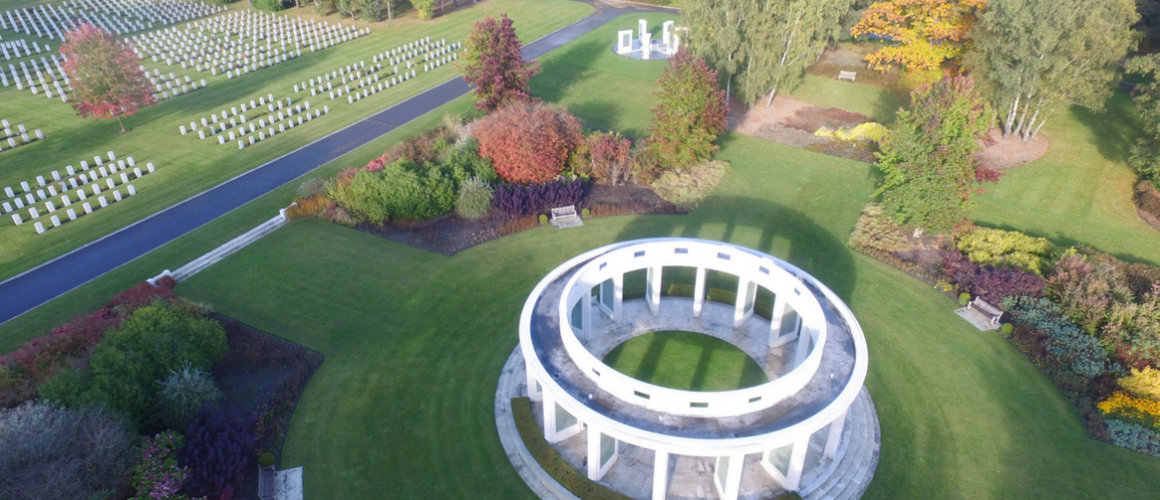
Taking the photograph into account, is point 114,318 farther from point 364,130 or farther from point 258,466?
point 364,130

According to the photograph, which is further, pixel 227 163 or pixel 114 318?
pixel 227 163

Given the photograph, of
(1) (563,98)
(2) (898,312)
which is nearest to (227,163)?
(1) (563,98)

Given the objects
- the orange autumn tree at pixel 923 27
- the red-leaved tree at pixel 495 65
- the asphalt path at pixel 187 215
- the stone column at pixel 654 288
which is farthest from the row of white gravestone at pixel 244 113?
the orange autumn tree at pixel 923 27

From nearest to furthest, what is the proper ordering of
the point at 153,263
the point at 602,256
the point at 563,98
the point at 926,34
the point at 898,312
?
the point at 602,256
the point at 898,312
the point at 153,263
the point at 926,34
the point at 563,98

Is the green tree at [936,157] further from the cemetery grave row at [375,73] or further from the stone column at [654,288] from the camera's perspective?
the cemetery grave row at [375,73]

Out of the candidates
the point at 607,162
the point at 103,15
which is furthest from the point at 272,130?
the point at 103,15

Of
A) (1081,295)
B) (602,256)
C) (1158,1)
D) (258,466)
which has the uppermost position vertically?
(1158,1)
